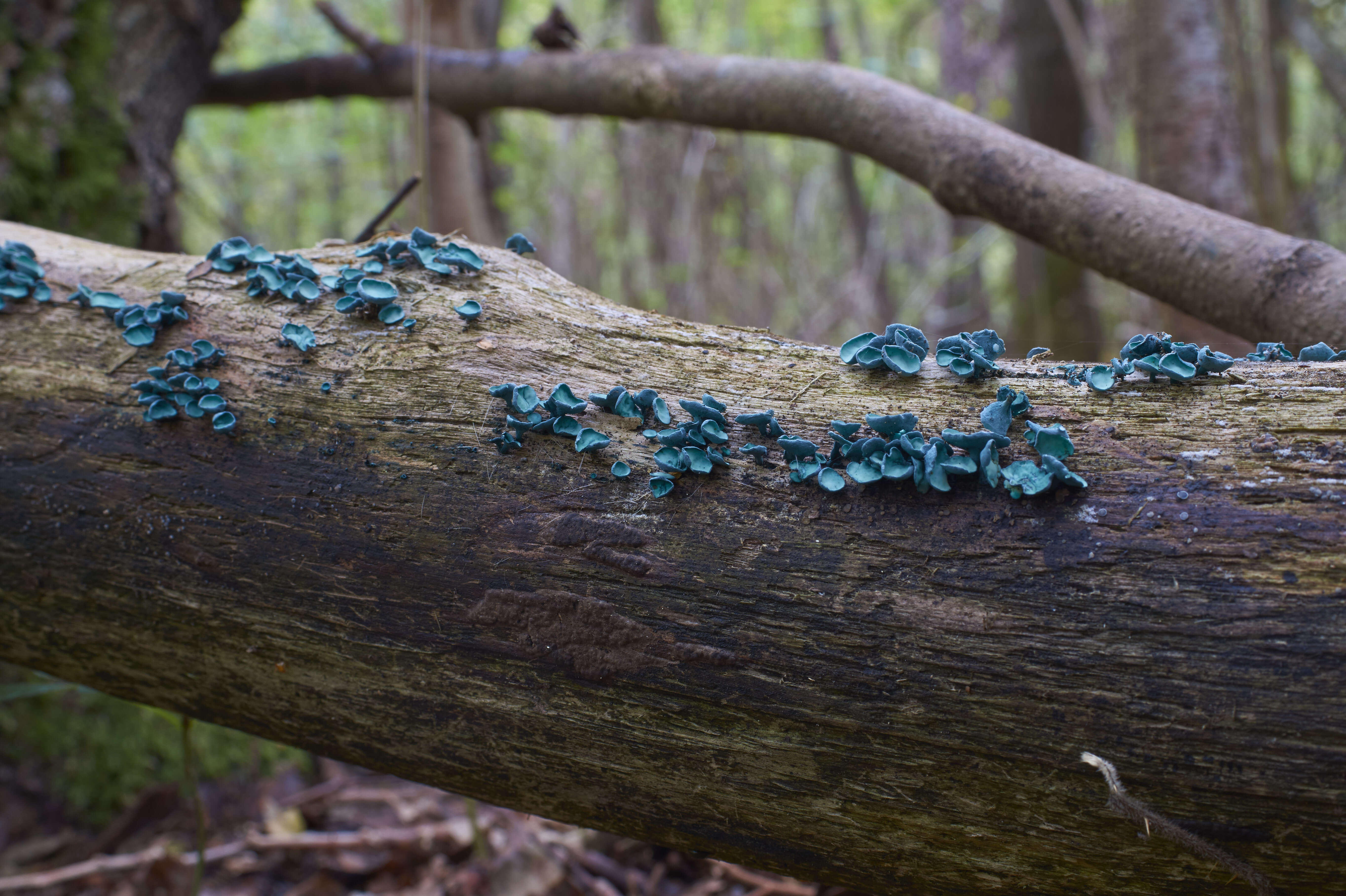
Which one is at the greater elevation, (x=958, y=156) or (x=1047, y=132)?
(x=1047, y=132)

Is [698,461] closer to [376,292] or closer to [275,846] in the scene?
[376,292]

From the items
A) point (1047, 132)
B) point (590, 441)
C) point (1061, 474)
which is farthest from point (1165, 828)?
point (1047, 132)

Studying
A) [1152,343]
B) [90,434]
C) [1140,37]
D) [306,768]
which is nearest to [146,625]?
[90,434]

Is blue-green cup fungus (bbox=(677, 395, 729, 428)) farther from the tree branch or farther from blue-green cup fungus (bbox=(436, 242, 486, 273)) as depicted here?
the tree branch

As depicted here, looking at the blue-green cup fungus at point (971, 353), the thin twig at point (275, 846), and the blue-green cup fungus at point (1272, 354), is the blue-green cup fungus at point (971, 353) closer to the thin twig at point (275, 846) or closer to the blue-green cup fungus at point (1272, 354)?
the blue-green cup fungus at point (1272, 354)

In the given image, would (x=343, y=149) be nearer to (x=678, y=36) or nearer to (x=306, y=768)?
(x=678, y=36)
